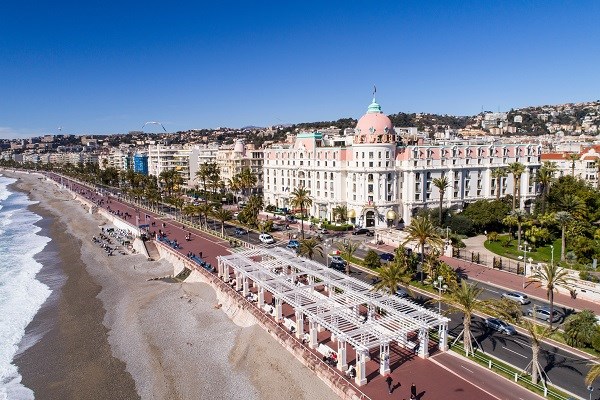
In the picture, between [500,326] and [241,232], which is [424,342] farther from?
[241,232]

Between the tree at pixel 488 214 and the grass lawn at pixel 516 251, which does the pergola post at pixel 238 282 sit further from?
the tree at pixel 488 214

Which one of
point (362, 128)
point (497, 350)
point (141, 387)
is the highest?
point (362, 128)

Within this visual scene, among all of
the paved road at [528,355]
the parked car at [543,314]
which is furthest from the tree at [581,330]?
the parked car at [543,314]

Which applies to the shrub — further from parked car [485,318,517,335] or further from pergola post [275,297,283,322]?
parked car [485,318,517,335]

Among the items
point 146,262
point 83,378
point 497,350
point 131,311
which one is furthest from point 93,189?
point 497,350

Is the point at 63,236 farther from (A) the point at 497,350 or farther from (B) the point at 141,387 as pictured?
(A) the point at 497,350
